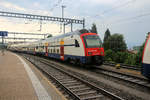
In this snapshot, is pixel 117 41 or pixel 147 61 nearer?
pixel 147 61

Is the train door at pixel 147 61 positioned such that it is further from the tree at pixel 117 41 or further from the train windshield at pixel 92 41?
the tree at pixel 117 41

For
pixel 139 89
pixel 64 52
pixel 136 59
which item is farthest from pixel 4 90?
pixel 136 59

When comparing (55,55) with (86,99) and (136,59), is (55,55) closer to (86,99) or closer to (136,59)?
(136,59)

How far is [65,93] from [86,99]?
4.35 feet

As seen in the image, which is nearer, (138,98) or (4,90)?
(138,98)

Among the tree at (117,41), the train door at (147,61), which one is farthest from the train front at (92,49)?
the tree at (117,41)

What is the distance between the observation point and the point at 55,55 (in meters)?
19.5

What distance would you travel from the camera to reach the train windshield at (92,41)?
500 inches

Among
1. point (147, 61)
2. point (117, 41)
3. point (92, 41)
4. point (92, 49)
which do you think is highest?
point (117, 41)

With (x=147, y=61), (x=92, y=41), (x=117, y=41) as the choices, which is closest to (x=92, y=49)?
(x=92, y=41)

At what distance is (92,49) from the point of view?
1266 centimetres

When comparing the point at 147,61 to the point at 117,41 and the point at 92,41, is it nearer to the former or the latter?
the point at 92,41

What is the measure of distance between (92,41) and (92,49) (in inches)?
33.7

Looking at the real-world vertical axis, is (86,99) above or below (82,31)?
below
